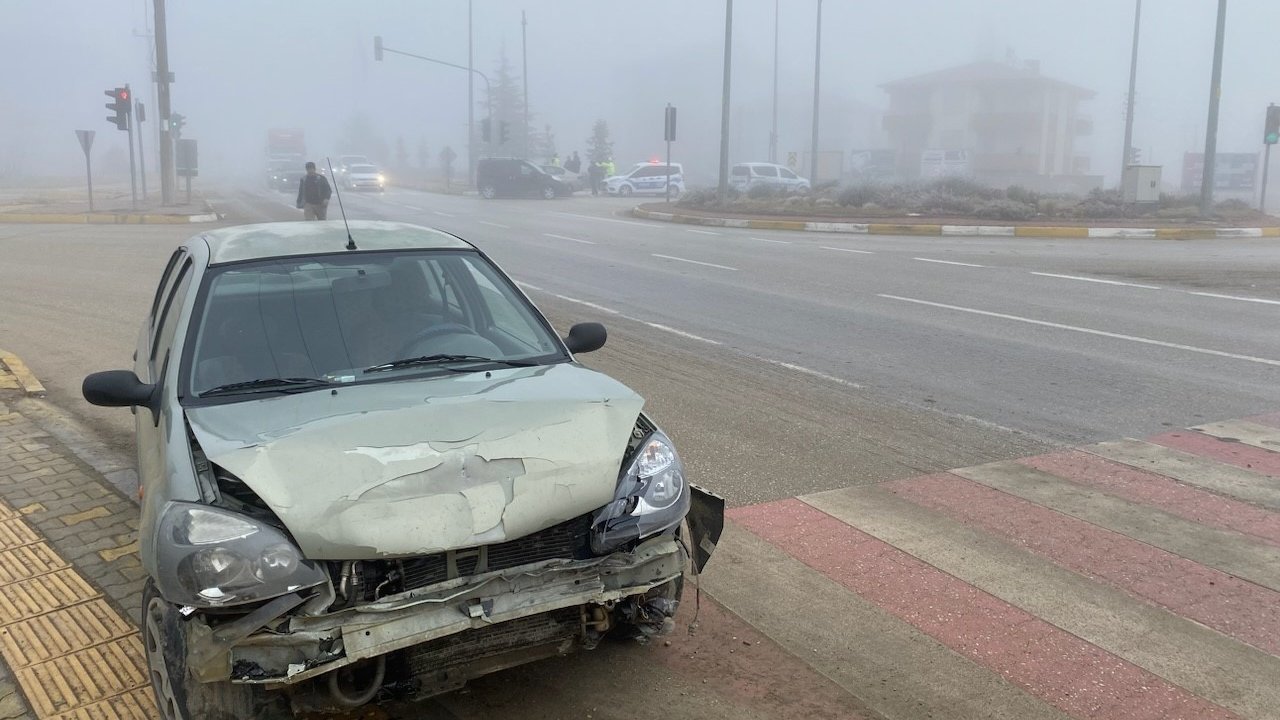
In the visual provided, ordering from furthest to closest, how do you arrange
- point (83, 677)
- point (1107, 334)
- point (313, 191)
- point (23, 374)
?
point (313, 191), point (1107, 334), point (23, 374), point (83, 677)

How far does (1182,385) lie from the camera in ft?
25.7

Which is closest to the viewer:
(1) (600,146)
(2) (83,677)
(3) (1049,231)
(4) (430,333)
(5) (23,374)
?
(2) (83,677)

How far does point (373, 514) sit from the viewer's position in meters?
2.79

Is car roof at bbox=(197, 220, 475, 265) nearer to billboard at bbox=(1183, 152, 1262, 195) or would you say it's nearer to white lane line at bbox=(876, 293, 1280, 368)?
white lane line at bbox=(876, 293, 1280, 368)

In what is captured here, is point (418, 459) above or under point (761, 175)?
under

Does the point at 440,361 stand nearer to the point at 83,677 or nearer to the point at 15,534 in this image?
the point at 83,677

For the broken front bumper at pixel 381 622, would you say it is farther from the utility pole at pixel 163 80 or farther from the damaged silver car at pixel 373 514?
the utility pole at pixel 163 80

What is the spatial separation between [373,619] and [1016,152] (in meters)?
71.2

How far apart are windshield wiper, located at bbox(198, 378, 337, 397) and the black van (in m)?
38.3

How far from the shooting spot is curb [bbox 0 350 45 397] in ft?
24.4

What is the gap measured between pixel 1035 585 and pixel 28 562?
4370mm

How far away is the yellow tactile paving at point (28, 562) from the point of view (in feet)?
14.4

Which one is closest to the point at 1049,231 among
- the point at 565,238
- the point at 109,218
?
the point at 565,238

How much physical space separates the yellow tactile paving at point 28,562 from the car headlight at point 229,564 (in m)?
2.07
